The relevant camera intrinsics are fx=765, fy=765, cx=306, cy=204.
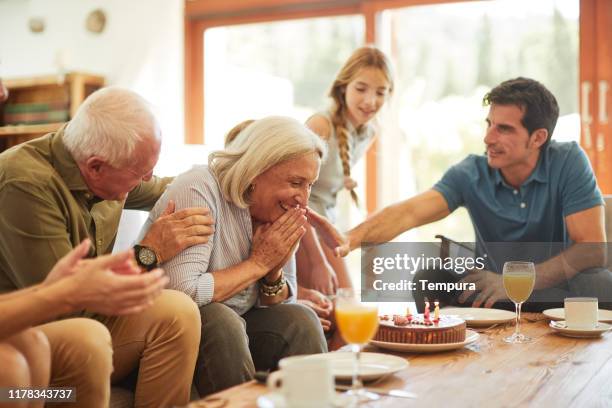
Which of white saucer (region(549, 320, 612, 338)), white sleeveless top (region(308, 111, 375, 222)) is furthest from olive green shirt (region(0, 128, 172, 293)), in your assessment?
white sleeveless top (region(308, 111, 375, 222))

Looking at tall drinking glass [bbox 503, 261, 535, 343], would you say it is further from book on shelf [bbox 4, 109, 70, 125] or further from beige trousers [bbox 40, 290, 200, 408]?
book on shelf [bbox 4, 109, 70, 125]

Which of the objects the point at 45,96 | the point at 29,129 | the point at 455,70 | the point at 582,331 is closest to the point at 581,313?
the point at 582,331

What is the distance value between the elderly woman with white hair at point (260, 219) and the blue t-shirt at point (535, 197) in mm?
1096

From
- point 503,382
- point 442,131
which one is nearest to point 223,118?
point 442,131

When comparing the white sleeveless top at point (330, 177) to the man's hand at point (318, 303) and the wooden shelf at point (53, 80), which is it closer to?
the man's hand at point (318, 303)

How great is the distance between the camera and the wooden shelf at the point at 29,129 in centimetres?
481

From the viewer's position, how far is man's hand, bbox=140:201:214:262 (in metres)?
2.00

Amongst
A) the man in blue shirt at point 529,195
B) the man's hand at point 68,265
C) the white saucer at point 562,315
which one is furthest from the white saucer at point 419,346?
the man in blue shirt at point 529,195

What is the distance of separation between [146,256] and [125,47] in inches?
124

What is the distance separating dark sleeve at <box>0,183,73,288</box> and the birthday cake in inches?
31.5

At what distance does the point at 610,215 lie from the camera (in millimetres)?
3086

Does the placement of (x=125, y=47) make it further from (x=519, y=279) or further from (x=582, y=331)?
(x=582, y=331)

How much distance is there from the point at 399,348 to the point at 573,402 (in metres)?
0.47

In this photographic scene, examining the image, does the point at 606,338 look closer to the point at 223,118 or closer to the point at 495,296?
the point at 495,296
